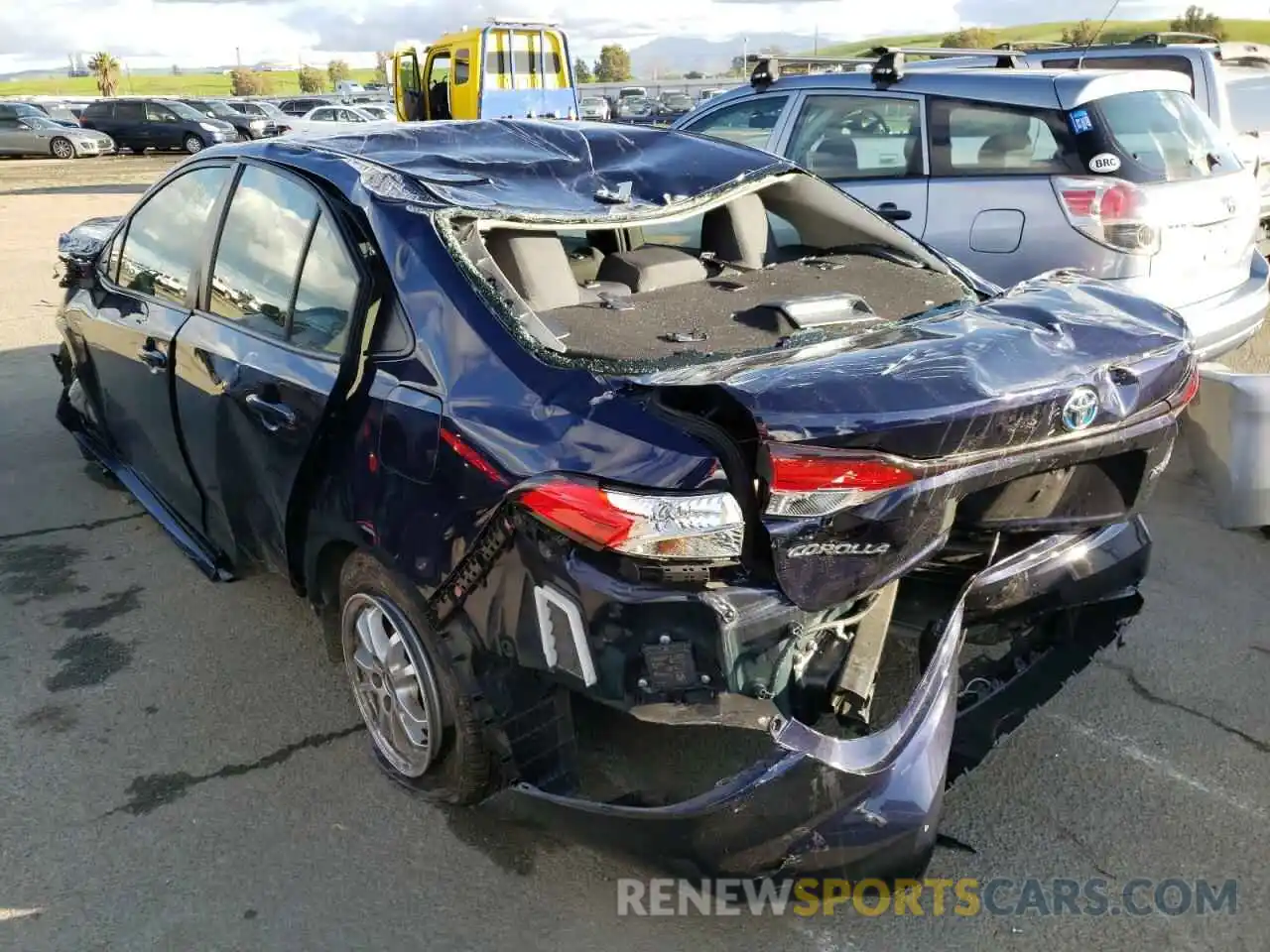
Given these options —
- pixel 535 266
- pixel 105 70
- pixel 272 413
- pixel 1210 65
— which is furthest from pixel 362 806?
pixel 105 70

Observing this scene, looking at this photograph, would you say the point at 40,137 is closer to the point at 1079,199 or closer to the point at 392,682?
the point at 1079,199

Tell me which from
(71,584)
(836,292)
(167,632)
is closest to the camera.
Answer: (836,292)

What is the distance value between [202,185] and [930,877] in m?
3.19

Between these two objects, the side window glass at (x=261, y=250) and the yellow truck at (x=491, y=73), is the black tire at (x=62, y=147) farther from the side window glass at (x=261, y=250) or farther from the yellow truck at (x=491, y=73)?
the side window glass at (x=261, y=250)

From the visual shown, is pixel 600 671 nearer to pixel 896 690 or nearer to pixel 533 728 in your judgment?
pixel 533 728

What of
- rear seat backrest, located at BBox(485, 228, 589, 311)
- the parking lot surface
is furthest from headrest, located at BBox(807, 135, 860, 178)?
rear seat backrest, located at BBox(485, 228, 589, 311)

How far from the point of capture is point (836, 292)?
3.23 meters

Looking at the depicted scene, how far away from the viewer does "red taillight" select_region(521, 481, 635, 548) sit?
2021mm

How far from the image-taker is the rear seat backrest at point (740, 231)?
3.71m

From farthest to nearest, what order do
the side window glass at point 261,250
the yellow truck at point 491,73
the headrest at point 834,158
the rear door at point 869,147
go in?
the yellow truck at point 491,73, the headrest at point 834,158, the rear door at point 869,147, the side window glass at point 261,250

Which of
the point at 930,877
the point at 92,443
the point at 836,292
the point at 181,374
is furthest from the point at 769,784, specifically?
the point at 92,443

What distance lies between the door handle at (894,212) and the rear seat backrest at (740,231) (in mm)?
2110

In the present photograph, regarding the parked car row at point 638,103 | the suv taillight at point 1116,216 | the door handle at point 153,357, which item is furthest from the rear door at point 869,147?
the parked car row at point 638,103

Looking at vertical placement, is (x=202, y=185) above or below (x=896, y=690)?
above
